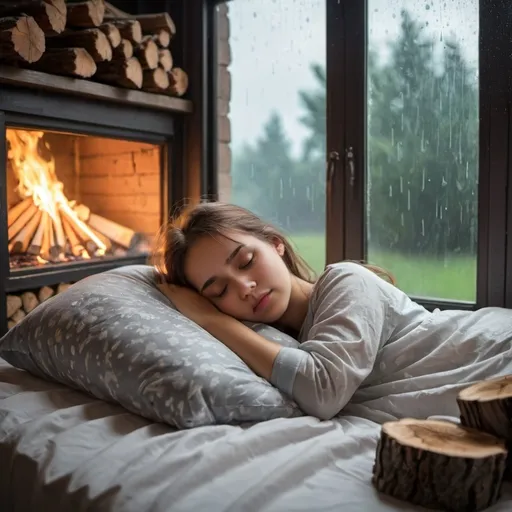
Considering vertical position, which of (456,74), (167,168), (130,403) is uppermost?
(456,74)

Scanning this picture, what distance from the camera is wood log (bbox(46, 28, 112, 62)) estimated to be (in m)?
2.29

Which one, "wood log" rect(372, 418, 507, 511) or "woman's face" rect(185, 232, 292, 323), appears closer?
"wood log" rect(372, 418, 507, 511)

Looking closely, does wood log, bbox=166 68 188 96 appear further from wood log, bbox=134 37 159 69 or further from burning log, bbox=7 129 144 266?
burning log, bbox=7 129 144 266

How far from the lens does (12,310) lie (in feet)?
7.37

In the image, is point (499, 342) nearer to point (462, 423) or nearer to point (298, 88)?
point (462, 423)

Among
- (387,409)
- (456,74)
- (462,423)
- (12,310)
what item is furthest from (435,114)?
(12,310)

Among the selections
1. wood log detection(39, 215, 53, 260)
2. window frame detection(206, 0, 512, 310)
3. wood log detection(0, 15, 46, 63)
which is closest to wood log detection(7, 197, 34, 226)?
wood log detection(39, 215, 53, 260)

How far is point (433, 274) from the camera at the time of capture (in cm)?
235

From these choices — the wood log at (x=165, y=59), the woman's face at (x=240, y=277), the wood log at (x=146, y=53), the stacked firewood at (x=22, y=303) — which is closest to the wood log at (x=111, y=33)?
the wood log at (x=146, y=53)

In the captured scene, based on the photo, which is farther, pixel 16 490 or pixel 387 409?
pixel 387 409

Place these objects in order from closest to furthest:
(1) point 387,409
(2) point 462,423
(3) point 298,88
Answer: (2) point 462,423 → (1) point 387,409 → (3) point 298,88

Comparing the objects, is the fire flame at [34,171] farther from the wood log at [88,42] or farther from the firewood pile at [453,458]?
the firewood pile at [453,458]

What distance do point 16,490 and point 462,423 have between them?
2.72 ft

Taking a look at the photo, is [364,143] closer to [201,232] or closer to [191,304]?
[201,232]
